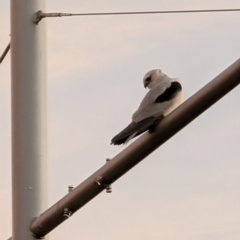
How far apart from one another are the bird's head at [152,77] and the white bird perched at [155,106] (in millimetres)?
12

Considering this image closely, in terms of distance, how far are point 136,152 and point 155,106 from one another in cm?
119

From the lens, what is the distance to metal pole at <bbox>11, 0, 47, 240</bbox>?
7.38 m

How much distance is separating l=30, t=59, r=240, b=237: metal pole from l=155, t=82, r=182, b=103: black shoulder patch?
4.14 feet

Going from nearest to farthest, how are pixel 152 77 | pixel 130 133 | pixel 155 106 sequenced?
pixel 130 133 < pixel 155 106 < pixel 152 77

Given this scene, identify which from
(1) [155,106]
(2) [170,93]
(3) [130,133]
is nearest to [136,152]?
(3) [130,133]

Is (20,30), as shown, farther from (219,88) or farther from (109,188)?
(219,88)

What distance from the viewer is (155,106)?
7.40m

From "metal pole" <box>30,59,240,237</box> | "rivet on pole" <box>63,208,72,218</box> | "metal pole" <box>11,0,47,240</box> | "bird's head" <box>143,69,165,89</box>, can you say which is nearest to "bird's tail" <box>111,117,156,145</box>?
"metal pole" <box>30,59,240,237</box>

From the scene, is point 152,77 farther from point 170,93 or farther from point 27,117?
point 27,117

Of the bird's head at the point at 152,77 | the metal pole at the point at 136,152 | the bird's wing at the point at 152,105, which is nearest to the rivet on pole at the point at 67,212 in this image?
the metal pole at the point at 136,152

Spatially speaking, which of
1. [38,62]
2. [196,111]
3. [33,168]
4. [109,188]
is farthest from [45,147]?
[196,111]

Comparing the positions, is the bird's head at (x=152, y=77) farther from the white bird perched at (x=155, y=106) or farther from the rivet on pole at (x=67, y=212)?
the rivet on pole at (x=67, y=212)

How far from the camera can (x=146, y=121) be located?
6.83 metres

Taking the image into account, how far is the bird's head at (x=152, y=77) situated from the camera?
29.0ft
